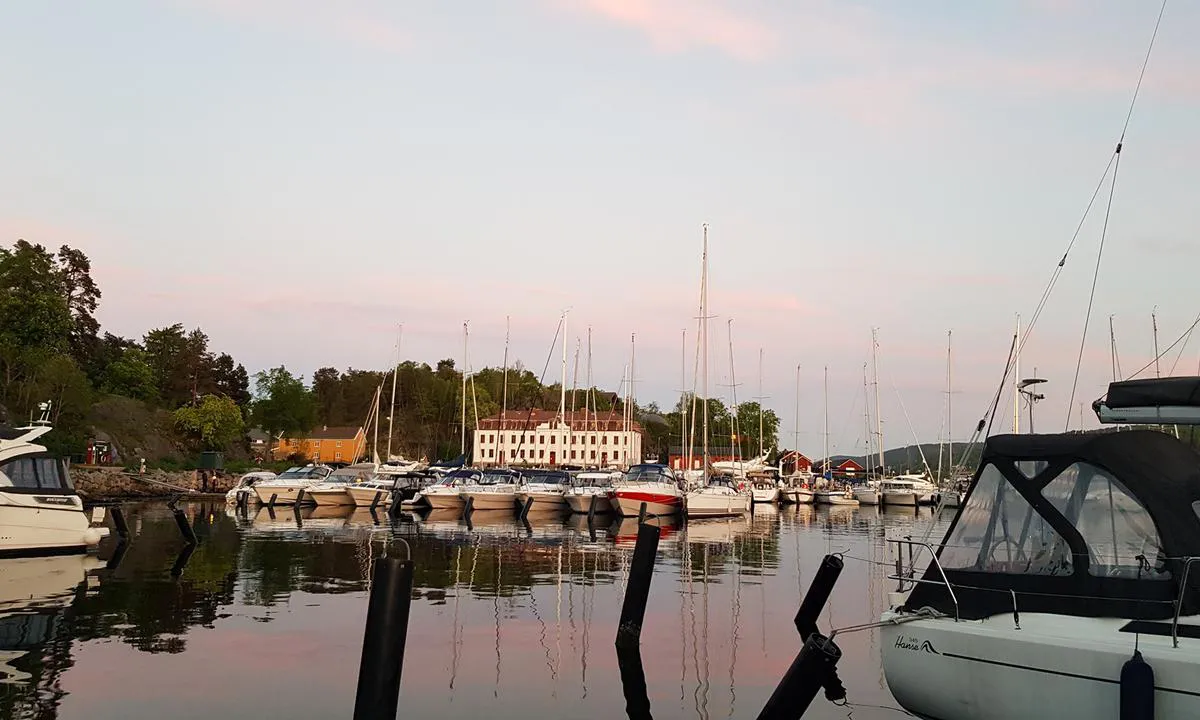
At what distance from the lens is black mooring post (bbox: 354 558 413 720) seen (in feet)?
32.2

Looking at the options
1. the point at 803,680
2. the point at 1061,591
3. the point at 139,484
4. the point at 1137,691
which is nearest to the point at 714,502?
the point at 139,484

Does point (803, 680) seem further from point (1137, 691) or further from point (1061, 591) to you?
point (1061, 591)

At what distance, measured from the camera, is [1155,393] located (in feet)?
42.1

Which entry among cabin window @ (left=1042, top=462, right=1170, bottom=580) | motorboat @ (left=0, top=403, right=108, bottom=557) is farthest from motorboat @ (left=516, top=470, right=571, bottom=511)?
cabin window @ (left=1042, top=462, right=1170, bottom=580)

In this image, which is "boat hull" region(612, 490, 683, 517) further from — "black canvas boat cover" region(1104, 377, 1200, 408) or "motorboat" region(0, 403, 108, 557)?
"black canvas boat cover" region(1104, 377, 1200, 408)

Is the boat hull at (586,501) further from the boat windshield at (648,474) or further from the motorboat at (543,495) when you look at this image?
the boat windshield at (648,474)

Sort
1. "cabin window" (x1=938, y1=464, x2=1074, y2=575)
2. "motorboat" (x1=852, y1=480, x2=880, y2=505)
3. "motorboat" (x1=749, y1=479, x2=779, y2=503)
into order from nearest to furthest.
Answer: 1. "cabin window" (x1=938, y1=464, x2=1074, y2=575)
2. "motorboat" (x1=749, y1=479, x2=779, y2=503)
3. "motorboat" (x1=852, y1=480, x2=880, y2=505)

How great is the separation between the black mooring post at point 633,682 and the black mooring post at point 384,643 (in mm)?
4436

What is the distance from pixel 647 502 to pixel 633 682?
119 ft

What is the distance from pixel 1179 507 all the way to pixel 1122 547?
736 millimetres

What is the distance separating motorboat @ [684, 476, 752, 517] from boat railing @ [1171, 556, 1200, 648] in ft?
143

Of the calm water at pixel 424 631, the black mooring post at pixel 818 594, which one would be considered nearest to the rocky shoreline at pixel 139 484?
the calm water at pixel 424 631

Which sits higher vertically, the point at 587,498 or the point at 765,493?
the point at 587,498

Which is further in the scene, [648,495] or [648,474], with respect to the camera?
[648,474]
